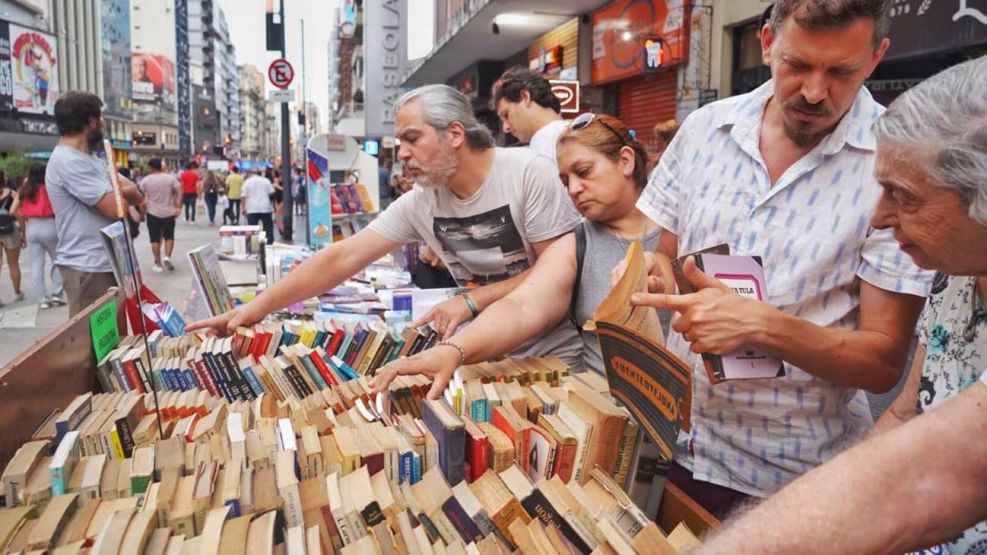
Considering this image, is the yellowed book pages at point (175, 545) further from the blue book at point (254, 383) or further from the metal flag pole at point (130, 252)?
the blue book at point (254, 383)

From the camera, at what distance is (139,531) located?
1.23m

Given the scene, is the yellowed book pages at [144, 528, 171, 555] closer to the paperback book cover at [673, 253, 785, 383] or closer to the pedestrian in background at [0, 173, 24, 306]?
the paperback book cover at [673, 253, 785, 383]

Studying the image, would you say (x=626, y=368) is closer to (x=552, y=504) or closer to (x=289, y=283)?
(x=552, y=504)

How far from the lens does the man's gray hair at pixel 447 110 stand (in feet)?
8.69

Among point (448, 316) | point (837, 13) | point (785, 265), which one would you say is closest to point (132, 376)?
point (448, 316)

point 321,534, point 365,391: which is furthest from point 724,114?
point 321,534

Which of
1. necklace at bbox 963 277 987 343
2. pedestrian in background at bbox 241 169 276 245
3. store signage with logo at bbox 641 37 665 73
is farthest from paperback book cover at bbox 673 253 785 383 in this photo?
pedestrian in background at bbox 241 169 276 245

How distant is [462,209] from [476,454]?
1399mm

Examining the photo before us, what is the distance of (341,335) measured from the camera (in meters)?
2.66

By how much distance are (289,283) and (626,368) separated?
5.77ft

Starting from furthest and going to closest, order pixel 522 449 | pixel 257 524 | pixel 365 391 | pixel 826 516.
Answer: pixel 365 391 → pixel 522 449 → pixel 257 524 → pixel 826 516

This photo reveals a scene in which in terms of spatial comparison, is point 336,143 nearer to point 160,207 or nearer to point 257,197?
point 160,207

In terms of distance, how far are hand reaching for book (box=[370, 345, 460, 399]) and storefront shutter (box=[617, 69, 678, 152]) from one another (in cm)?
807

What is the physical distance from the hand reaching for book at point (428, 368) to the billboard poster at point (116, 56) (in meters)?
65.6
